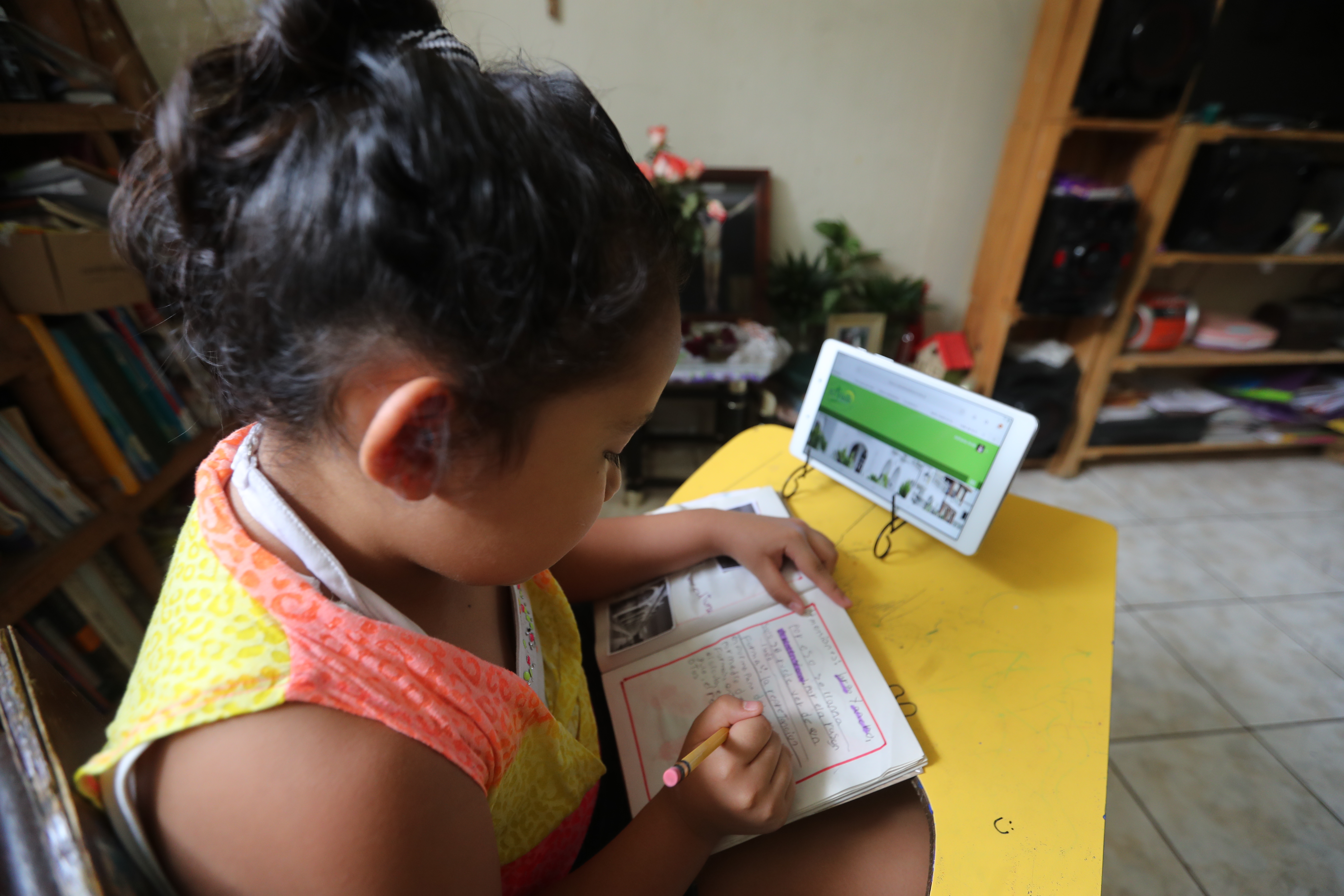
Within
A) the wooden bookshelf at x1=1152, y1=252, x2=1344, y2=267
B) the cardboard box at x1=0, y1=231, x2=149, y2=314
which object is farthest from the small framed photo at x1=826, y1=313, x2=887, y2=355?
the cardboard box at x1=0, y1=231, x2=149, y2=314

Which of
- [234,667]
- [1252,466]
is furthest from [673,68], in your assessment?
[1252,466]

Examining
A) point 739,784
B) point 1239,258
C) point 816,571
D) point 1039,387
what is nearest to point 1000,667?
point 816,571

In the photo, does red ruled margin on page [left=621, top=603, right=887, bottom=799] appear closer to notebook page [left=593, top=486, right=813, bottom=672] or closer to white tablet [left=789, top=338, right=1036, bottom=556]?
notebook page [left=593, top=486, right=813, bottom=672]

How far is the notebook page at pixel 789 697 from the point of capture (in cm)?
54

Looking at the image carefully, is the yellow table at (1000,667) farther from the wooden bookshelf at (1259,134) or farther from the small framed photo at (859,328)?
the wooden bookshelf at (1259,134)

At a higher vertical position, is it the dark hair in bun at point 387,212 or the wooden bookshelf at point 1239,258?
the dark hair in bun at point 387,212

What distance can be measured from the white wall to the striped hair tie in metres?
1.46

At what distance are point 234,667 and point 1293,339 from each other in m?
3.02

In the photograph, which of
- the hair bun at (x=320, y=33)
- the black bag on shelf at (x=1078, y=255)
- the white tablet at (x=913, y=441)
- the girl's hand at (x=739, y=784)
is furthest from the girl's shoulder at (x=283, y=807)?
the black bag on shelf at (x=1078, y=255)

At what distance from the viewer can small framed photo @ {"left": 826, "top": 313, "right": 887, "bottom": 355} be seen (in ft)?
6.61

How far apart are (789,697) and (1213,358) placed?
2300 millimetres

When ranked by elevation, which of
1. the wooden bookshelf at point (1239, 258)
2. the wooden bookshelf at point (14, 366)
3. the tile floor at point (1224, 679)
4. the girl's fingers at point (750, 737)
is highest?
the wooden bookshelf at point (14, 366)

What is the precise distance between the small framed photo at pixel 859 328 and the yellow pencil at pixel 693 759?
1703mm

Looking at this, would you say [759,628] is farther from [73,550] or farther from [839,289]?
[839,289]
